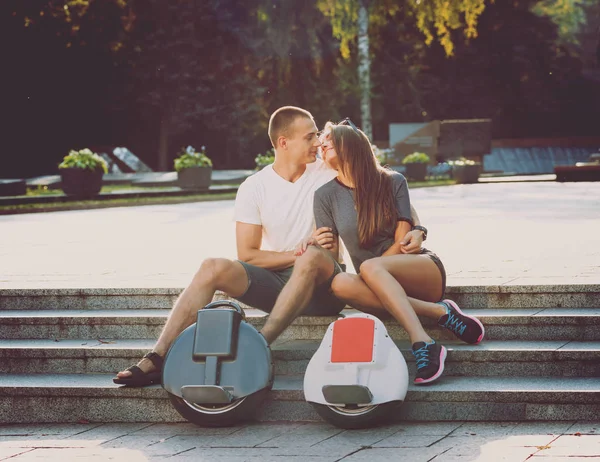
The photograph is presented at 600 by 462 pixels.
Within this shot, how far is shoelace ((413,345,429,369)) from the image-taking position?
5023 millimetres

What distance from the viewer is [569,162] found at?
45.5 meters

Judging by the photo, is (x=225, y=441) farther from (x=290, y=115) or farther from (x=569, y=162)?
(x=569, y=162)

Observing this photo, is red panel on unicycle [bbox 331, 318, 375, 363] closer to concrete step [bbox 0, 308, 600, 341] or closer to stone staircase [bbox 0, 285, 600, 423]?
stone staircase [bbox 0, 285, 600, 423]

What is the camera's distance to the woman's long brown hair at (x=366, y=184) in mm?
5477

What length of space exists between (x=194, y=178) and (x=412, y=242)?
65.2ft

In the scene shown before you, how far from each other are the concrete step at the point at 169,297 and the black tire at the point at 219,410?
1336 mm

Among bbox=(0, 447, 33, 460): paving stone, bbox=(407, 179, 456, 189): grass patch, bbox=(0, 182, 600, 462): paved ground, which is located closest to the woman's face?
bbox=(0, 182, 600, 462): paved ground

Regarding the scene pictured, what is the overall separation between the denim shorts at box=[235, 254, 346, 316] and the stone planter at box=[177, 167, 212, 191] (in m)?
19.3

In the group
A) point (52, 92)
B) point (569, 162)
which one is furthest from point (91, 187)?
point (569, 162)

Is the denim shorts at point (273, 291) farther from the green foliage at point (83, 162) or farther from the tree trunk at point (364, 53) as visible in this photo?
the tree trunk at point (364, 53)

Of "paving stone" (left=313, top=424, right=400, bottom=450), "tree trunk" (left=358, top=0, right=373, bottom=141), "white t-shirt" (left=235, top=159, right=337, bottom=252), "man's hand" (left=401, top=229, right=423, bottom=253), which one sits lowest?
"paving stone" (left=313, top=424, right=400, bottom=450)

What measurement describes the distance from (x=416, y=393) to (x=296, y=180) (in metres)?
1.52

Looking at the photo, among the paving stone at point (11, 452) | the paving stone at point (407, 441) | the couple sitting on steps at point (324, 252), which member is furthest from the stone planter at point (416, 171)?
the paving stone at point (11, 452)

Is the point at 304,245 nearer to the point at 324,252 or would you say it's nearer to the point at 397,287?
the point at 324,252
